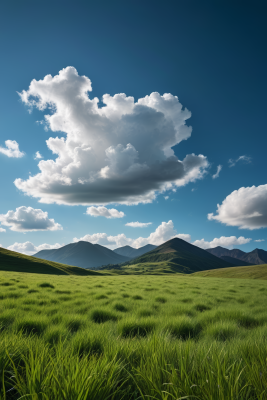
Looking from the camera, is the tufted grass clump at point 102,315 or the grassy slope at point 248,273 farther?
the grassy slope at point 248,273

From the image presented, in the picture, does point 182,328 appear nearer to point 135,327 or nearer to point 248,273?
point 135,327

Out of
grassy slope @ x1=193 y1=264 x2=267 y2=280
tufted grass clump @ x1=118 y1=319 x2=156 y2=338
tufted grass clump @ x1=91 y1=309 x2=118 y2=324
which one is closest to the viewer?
tufted grass clump @ x1=118 y1=319 x2=156 y2=338

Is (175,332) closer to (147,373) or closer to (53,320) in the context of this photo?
(147,373)

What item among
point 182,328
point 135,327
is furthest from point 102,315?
point 182,328

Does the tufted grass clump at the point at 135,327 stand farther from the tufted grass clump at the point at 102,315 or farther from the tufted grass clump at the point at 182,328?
the tufted grass clump at the point at 102,315

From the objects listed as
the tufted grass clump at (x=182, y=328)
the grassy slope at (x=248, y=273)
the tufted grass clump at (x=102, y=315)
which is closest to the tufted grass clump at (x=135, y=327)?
the tufted grass clump at (x=182, y=328)

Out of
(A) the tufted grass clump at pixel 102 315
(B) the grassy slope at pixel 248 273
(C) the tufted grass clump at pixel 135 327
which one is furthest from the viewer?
(B) the grassy slope at pixel 248 273

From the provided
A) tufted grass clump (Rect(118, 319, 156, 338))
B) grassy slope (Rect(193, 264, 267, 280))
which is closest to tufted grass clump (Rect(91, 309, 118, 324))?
tufted grass clump (Rect(118, 319, 156, 338))

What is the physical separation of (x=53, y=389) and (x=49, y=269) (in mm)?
84693

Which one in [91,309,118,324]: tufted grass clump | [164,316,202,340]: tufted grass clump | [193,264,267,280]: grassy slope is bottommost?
[193,264,267,280]: grassy slope

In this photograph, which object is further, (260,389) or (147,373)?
(147,373)

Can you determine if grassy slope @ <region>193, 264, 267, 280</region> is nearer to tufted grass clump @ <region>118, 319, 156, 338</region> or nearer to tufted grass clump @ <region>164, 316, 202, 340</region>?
tufted grass clump @ <region>164, 316, 202, 340</region>

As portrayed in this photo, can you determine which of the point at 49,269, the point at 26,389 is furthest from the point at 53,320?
the point at 49,269

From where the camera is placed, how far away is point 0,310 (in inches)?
214
